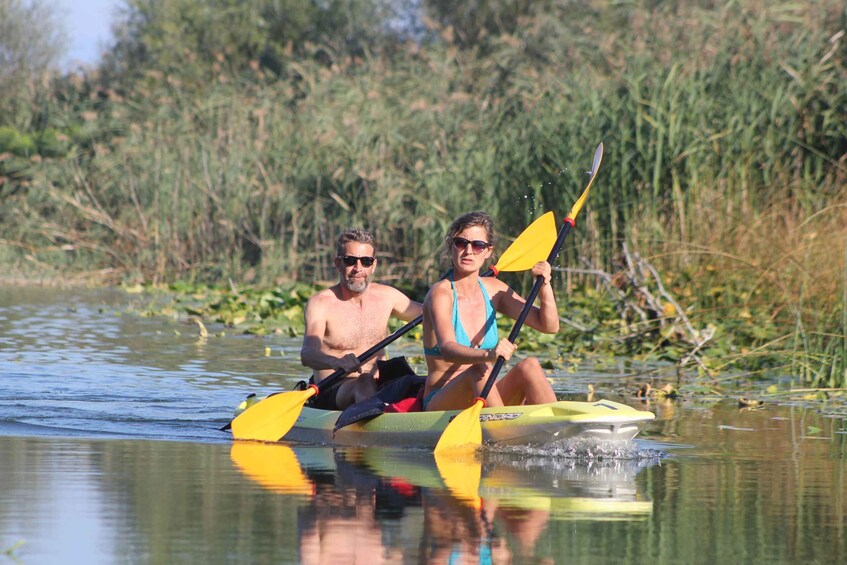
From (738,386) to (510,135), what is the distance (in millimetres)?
5057

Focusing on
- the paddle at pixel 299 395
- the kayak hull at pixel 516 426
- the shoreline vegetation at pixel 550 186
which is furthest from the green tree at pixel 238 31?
the kayak hull at pixel 516 426

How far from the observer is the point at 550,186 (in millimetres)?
14445

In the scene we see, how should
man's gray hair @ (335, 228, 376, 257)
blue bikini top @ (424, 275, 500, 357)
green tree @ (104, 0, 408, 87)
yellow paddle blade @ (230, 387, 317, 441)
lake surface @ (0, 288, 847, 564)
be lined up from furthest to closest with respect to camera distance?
green tree @ (104, 0, 408, 87)
man's gray hair @ (335, 228, 376, 257)
yellow paddle blade @ (230, 387, 317, 441)
blue bikini top @ (424, 275, 500, 357)
lake surface @ (0, 288, 847, 564)

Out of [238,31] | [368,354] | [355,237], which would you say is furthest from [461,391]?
[238,31]

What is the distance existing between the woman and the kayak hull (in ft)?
0.61

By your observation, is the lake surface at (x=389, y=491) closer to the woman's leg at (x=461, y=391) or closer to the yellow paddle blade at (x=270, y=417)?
the yellow paddle blade at (x=270, y=417)

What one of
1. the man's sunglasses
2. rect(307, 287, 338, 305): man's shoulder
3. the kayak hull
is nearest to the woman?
the man's sunglasses

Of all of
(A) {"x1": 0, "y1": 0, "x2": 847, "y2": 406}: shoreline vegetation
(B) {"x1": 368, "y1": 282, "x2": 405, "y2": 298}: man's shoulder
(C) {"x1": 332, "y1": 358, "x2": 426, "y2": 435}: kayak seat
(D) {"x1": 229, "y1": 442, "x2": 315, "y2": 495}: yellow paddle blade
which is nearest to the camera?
(D) {"x1": 229, "y1": 442, "x2": 315, "y2": 495}: yellow paddle blade

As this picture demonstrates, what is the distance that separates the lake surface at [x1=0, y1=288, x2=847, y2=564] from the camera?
16.3 feet

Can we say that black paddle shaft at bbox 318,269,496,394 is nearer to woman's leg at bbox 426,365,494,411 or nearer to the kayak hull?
the kayak hull

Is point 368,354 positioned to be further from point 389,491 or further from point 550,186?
point 550,186

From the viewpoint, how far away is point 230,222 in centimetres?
1759

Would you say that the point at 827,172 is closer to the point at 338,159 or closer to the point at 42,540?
the point at 338,159

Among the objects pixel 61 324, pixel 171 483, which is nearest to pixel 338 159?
pixel 61 324
